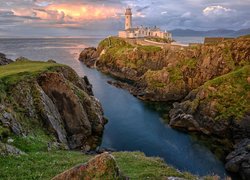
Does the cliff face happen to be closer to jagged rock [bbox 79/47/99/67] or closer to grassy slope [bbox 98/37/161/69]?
grassy slope [bbox 98/37/161/69]

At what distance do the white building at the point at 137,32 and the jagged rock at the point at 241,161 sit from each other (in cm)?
14180

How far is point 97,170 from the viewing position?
12797 mm

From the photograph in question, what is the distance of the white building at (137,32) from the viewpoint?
182125mm

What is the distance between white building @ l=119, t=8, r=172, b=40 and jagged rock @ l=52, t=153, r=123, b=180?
17085 cm

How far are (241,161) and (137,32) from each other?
148837 millimetres

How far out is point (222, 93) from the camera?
2621 inches

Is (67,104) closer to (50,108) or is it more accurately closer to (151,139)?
(50,108)

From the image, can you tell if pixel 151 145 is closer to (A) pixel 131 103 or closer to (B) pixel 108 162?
(A) pixel 131 103

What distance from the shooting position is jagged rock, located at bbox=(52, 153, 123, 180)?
1275cm

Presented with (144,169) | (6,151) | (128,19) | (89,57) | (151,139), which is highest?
(128,19)

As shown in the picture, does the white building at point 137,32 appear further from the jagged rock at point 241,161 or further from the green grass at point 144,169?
the green grass at point 144,169

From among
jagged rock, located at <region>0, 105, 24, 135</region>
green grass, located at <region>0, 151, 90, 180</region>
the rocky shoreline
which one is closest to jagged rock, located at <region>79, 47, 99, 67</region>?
the rocky shoreline

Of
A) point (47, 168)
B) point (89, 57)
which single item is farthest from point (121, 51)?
point (47, 168)

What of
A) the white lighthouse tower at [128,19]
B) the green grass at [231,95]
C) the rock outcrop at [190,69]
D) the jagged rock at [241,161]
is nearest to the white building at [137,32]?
the white lighthouse tower at [128,19]
